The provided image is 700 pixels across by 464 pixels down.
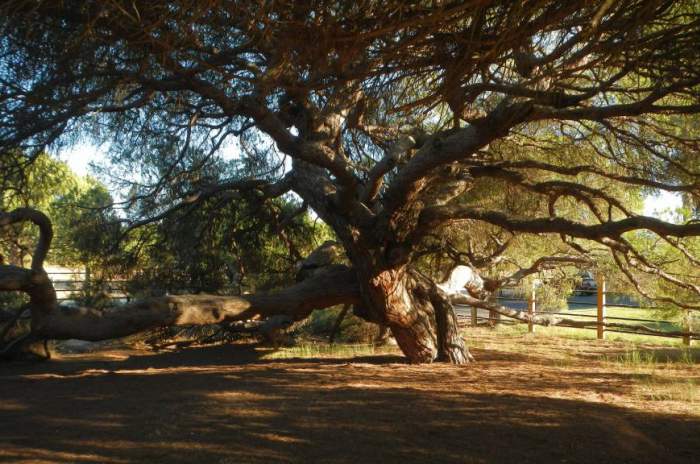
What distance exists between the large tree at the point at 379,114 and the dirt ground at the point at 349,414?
957mm

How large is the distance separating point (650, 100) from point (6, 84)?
5970mm

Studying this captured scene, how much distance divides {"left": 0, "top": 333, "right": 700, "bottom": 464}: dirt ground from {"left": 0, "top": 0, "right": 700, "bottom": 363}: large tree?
96cm

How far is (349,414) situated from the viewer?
16.7 feet

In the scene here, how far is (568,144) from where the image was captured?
349 inches

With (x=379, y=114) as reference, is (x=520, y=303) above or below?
below

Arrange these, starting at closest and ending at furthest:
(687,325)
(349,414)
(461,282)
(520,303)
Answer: (349,414) → (461,282) → (687,325) → (520,303)

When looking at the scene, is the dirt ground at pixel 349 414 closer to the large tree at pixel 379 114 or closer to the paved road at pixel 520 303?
the large tree at pixel 379 114

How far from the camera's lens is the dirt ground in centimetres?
401

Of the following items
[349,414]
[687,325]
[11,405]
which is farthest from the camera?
[687,325]

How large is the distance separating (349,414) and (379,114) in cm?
473

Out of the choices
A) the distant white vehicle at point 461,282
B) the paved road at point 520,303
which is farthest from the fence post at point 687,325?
the distant white vehicle at point 461,282

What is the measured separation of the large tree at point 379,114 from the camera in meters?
4.14

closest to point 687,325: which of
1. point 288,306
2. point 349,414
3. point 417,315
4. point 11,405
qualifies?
point 417,315

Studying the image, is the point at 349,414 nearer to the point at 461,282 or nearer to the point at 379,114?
the point at 379,114
